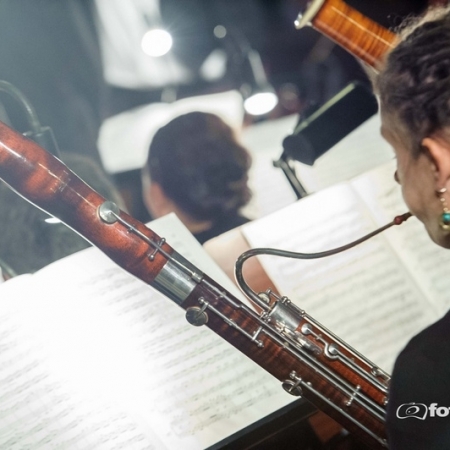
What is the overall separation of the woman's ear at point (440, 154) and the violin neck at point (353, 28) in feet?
2.22

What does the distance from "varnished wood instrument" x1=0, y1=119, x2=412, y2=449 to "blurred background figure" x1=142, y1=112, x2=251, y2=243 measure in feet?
2.76

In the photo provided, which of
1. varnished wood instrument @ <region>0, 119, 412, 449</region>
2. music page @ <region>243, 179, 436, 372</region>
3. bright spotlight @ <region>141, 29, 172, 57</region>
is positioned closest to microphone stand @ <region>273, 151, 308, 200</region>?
music page @ <region>243, 179, 436, 372</region>

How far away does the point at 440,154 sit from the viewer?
65 centimetres

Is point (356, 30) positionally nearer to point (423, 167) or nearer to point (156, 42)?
point (423, 167)

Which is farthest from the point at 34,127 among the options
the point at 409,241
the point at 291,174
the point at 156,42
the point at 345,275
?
the point at 156,42

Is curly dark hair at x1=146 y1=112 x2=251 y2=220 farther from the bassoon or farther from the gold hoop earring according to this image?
the gold hoop earring

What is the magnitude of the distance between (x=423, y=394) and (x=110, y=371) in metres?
0.59

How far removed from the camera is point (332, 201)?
119 cm

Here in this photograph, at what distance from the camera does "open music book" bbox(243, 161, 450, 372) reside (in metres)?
1.10

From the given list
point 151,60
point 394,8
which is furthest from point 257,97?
point 394,8

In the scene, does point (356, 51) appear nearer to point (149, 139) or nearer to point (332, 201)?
point (332, 201)

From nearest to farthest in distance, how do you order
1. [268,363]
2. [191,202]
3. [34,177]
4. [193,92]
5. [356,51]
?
[34,177], [268,363], [356,51], [191,202], [193,92]

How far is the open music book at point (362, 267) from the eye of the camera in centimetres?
110

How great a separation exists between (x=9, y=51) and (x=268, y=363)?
1930 mm
